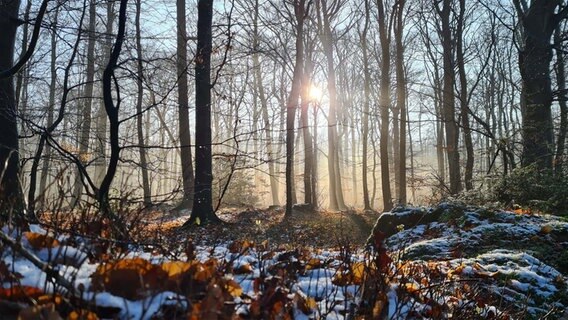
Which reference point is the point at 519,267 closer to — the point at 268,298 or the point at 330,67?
the point at 268,298

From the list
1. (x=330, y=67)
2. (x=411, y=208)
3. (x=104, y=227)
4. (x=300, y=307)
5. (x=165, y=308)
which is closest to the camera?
(x=165, y=308)

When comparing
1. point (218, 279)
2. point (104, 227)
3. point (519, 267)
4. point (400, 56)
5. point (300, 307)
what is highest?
point (400, 56)

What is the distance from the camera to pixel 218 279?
1.88 m

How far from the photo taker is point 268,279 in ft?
7.54

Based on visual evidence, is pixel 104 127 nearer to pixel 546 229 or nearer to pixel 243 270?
pixel 546 229

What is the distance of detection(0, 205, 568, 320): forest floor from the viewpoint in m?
1.54

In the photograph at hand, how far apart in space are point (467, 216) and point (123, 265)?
651 cm

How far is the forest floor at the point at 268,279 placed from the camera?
1536 millimetres

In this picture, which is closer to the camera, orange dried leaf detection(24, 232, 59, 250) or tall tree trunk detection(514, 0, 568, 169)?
orange dried leaf detection(24, 232, 59, 250)

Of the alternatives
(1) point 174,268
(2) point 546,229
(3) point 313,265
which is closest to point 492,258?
(2) point 546,229

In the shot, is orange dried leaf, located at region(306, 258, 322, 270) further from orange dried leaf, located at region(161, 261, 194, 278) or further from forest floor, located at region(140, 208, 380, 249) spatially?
forest floor, located at region(140, 208, 380, 249)

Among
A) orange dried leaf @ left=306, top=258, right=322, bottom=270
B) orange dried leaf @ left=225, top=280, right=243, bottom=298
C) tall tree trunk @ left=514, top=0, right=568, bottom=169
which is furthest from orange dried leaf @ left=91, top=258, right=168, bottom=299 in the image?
tall tree trunk @ left=514, top=0, right=568, bottom=169

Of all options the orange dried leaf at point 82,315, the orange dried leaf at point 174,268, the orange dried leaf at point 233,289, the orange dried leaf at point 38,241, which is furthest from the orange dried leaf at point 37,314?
the orange dried leaf at point 38,241

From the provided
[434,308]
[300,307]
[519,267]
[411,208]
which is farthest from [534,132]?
[300,307]
